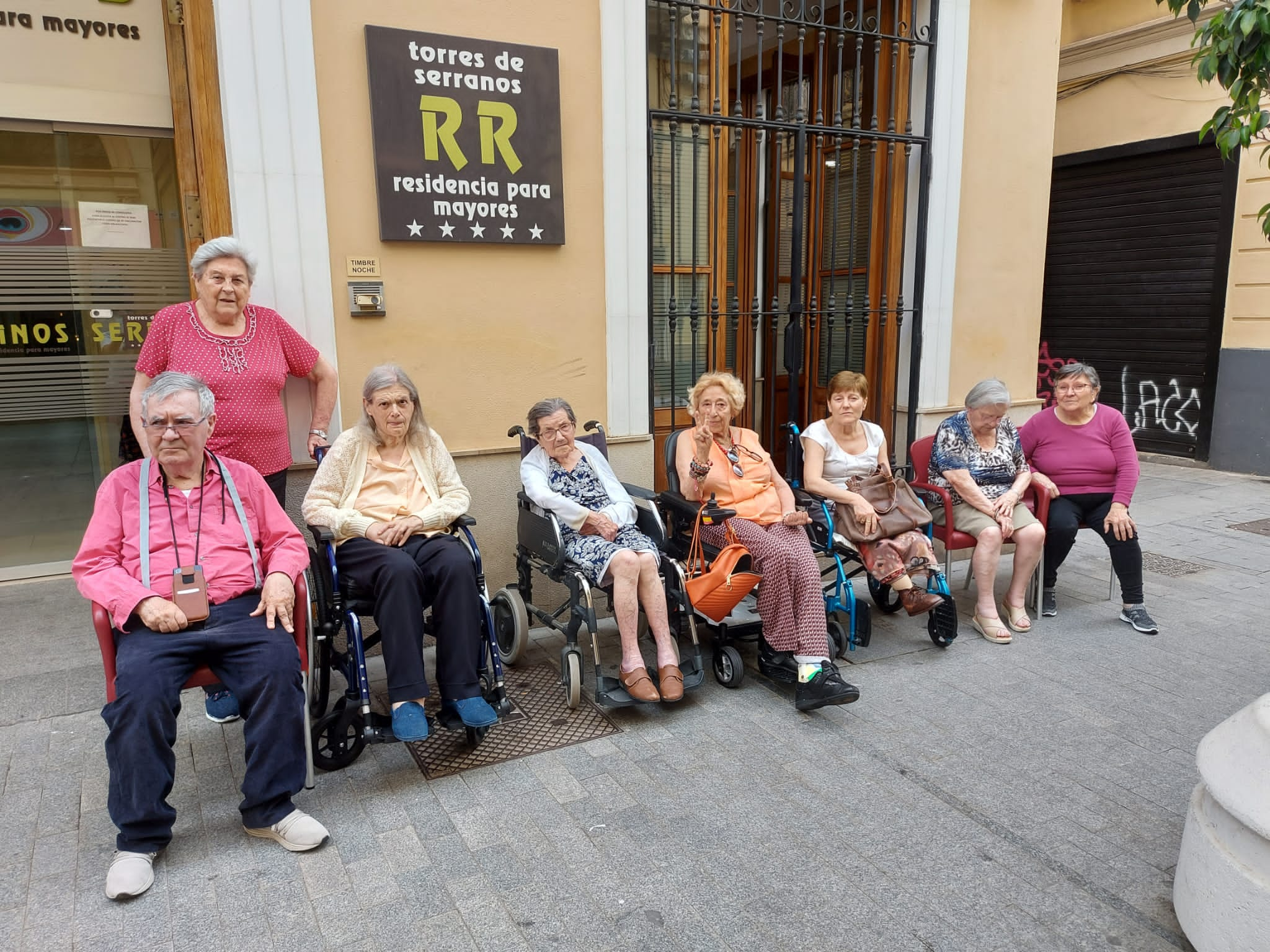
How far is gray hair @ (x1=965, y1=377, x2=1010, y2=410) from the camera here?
14.0 feet

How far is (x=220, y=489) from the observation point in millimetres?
2801

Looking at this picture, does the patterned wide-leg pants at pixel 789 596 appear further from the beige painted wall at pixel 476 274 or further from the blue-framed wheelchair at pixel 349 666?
the beige painted wall at pixel 476 274

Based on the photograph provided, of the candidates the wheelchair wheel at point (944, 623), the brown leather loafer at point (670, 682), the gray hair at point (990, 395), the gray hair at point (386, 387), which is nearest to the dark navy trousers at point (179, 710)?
the gray hair at point (386, 387)

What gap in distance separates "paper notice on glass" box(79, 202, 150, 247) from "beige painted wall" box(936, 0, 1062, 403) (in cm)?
474

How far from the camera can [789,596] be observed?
137 inches

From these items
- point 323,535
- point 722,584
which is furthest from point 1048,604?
point 323,535

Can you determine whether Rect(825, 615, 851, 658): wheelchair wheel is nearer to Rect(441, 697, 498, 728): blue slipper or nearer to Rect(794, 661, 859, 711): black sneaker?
Rect(794, 661, 859, 711): black sneaker

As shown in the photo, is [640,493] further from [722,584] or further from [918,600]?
[918,600]

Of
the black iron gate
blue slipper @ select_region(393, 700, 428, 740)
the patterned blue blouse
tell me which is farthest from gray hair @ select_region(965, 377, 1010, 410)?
blue slipper @ select_region(393, 700, 428, 740)

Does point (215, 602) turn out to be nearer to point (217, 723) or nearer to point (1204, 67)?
point (217, 723)

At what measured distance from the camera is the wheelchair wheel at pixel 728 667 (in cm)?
356

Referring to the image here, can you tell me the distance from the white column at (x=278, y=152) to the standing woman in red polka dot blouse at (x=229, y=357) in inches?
8.2

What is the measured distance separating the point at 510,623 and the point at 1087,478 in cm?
308

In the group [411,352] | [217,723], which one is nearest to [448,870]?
[217,723]
